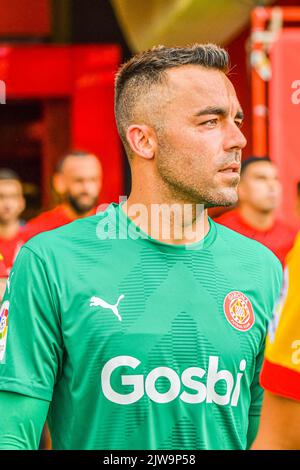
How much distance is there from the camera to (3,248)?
694 centimetres

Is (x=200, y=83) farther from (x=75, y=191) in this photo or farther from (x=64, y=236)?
(x=75, y=191)

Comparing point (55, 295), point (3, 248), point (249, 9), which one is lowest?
point (3, 248)

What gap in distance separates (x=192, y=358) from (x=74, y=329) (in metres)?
0.31

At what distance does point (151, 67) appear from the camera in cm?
291

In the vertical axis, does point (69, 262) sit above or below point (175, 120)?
below

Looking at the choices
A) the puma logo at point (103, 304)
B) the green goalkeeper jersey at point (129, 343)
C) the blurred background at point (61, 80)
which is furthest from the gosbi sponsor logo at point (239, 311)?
the blurred background at point (61, 80)

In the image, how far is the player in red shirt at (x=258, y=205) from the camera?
6.36 metres

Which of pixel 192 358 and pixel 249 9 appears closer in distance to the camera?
pixel 192 358

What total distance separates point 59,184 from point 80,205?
0.60 m

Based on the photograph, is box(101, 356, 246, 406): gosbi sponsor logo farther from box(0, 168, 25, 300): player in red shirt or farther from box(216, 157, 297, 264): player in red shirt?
box(0, 168, 25, 300): player in red shirt

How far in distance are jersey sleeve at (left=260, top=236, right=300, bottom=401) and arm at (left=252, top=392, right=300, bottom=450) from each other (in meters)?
0.02

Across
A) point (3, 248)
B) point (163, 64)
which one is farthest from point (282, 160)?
point (163, 64)

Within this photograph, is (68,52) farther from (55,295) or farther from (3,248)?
(55,295)
